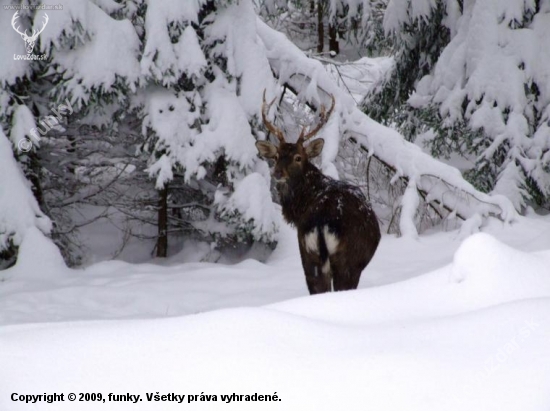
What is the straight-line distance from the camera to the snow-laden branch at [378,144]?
385 inches

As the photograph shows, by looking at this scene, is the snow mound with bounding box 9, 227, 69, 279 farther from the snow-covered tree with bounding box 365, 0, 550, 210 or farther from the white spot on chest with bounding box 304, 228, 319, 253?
the snow-covered tree with bounding box 365, 0, 550, 210

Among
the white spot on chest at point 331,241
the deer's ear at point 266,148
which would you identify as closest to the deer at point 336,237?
the white spot on chest at point 331,241

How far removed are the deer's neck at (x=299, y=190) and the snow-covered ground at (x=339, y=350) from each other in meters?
2.99

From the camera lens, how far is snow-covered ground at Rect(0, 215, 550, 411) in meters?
2.52

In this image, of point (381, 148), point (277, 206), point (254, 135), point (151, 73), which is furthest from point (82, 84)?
point (381, 148)

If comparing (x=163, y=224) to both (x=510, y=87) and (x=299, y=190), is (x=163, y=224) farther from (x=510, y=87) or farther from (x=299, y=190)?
(x=510, y=87)

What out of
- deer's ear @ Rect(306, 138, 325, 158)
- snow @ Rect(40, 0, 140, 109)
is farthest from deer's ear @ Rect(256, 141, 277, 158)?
snow @ Rect(40, 0, 140, 109)

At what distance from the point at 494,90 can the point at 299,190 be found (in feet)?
15.7

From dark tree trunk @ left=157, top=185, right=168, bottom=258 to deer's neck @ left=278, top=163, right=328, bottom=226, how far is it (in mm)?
2934

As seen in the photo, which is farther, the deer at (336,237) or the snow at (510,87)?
the snow at (510,87)

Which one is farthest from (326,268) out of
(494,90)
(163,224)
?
(494,90)

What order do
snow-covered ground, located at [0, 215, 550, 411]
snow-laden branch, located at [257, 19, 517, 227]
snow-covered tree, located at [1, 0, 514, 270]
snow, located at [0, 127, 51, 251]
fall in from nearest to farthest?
snow-covered ground, located at [0, 215, 550, 411]
snow, located at [0, 127, 51, 251]
snow-covered tree, located at [1, 0, 514, 270]
snow-laden branch, located at [257, 19, 517, 227]

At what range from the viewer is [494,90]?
10.4 metres

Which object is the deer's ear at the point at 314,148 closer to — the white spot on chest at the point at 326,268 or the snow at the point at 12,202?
the white spot on chest at the point at 326,268
